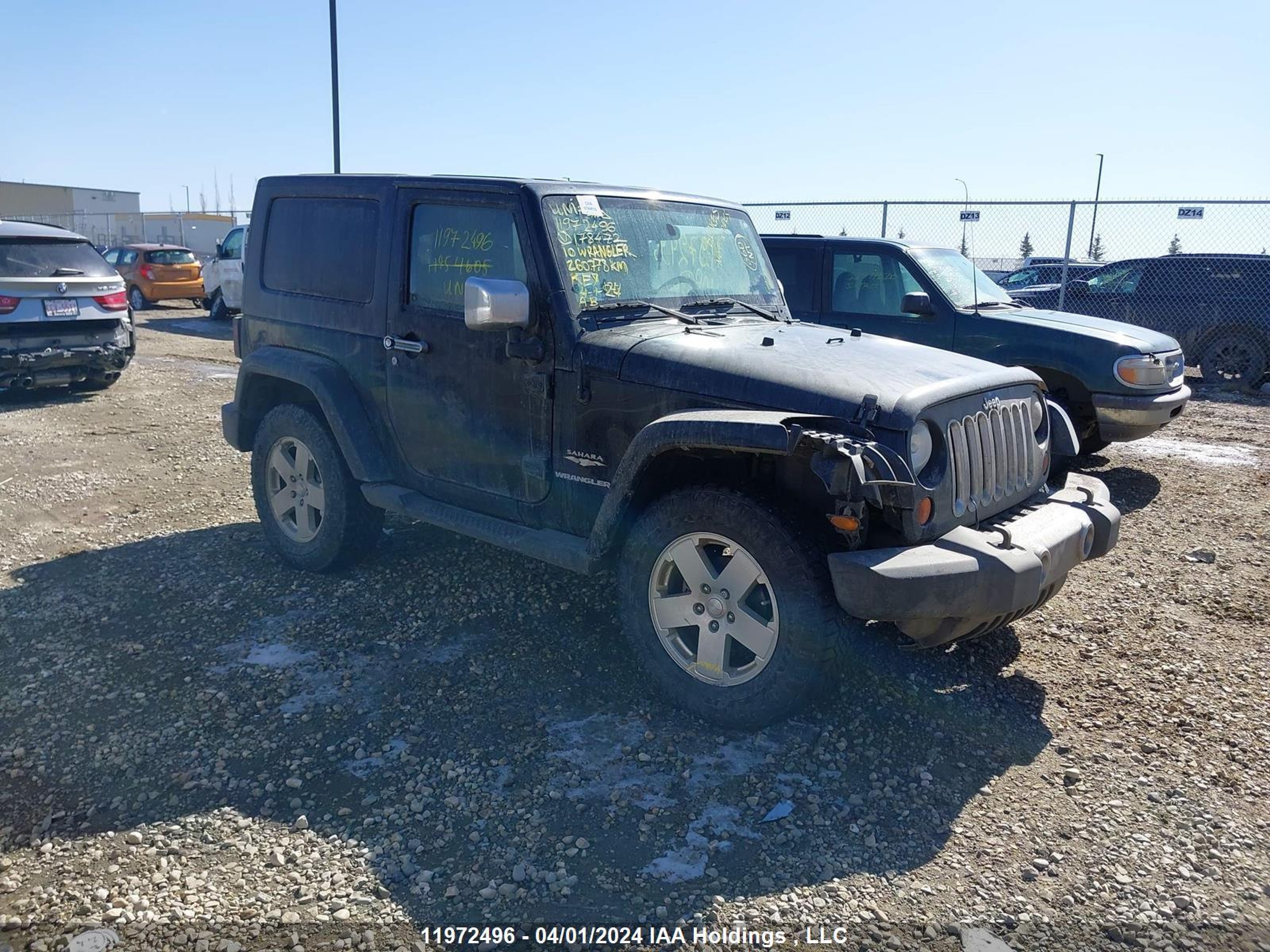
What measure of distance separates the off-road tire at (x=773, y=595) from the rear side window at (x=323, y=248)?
2177 millimetres

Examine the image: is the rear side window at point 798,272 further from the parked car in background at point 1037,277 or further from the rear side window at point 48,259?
the rear side window at point 48,259

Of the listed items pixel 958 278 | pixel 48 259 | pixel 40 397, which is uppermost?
pixel 958 278

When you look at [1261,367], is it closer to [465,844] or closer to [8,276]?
[465,844]

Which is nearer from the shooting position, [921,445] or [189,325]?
[921,445]

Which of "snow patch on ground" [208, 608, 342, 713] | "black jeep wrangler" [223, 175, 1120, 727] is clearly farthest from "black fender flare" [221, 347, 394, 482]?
"snow patch on ground" [208, 608, 342, 713]

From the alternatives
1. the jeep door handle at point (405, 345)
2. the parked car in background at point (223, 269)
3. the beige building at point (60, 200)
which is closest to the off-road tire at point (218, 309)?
the parked car in background at point (223, 269)

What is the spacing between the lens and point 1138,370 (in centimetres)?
742

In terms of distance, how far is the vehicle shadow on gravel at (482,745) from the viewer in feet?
10.0

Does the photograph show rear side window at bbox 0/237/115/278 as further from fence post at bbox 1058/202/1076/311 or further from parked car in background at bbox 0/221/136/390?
fence post at bbox 1058/202/1076/311

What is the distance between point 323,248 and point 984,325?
5.19 metres

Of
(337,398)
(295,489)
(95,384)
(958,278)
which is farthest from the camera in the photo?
(95,384)

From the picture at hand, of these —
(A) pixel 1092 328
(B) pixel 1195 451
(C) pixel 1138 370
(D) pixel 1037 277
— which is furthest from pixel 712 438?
(D) pixel 1037 277

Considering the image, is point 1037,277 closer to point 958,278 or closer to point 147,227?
point 958,278

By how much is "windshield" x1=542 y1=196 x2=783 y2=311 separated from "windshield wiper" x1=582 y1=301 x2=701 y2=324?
0.01 metres
